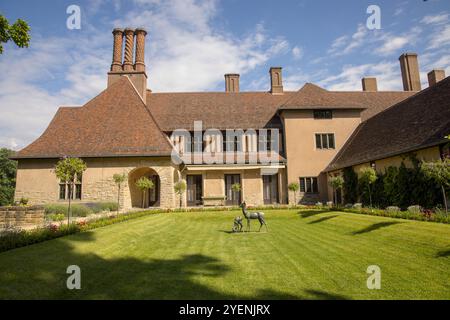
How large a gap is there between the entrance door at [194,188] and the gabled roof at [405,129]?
35.3 ft

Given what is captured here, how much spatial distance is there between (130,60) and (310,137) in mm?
17742

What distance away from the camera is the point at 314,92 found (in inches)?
957

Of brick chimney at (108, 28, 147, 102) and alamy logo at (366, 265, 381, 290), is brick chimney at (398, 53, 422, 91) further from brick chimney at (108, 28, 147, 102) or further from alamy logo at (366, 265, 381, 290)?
alamy logo at (366, 265, 381, 290)

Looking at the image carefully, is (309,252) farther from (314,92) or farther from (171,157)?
(314,92)

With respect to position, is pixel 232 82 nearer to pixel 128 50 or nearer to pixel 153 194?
pixel 128 50

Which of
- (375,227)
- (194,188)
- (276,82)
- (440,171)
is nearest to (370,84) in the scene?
(276,82)

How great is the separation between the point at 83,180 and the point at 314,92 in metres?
20.0

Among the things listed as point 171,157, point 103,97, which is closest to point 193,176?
point 171,157

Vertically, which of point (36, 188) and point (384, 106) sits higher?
point (384, 106)

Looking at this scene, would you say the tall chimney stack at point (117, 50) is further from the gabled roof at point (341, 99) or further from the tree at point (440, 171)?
the tree at point (440, 171)

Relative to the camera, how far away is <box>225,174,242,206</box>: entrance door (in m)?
23.4

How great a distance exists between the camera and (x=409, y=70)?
97.1ft

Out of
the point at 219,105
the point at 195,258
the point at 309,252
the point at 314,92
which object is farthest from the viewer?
the point at 219,105
